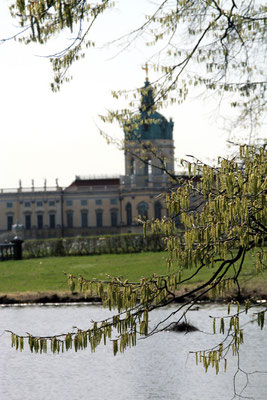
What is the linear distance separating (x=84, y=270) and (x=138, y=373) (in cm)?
1367

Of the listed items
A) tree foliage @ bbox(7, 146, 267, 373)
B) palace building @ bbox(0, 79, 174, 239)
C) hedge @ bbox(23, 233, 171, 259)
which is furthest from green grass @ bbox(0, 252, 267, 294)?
palace building @ bbox(0, 79, 174, 239)

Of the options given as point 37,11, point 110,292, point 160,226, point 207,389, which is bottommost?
point 207,389

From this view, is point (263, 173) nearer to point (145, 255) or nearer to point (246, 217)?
point (246, 217)

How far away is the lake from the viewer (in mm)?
9352

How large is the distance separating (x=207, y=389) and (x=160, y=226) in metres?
3.69

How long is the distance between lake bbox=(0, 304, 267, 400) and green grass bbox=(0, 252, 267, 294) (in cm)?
526

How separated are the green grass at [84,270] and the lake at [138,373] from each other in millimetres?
5258

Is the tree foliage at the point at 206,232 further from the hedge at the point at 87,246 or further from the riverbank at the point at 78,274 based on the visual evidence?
the hedge at the point at 87,246

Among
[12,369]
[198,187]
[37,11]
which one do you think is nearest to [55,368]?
[12,369]

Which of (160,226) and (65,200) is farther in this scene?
(65,200)

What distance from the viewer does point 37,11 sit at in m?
6.23

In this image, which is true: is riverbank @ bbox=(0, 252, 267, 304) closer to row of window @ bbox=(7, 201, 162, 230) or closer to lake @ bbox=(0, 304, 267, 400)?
lake @ bbox=(0, 304, 267, 400)

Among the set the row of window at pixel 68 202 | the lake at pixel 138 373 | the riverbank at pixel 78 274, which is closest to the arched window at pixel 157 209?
the row of window at pixel 68 202

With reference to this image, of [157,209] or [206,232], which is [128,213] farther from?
[206,232]
